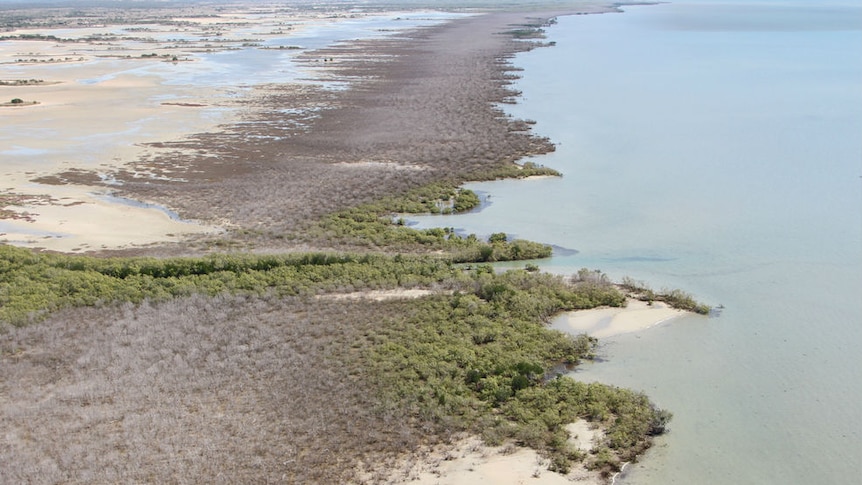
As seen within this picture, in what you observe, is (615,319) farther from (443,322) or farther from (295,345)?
(295,345)

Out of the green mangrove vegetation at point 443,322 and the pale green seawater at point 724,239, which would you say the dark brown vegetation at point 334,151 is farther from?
the green mangrove vegetation at point 443,322

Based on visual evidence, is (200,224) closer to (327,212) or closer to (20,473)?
(327,212)

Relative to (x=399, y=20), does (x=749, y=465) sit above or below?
below

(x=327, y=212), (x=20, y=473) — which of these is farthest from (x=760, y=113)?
(x=20, y=473)

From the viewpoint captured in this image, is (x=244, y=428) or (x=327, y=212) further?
(x=327, y=212)

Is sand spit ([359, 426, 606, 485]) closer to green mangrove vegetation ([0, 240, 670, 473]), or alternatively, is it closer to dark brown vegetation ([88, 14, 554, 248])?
green mangrove vegetation ([0, 240, 670, 473])

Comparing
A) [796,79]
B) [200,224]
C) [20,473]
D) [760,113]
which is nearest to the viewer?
[20,473]

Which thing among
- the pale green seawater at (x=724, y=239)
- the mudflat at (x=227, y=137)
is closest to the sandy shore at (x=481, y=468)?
the pale green seawater at (x=724, y=239)
